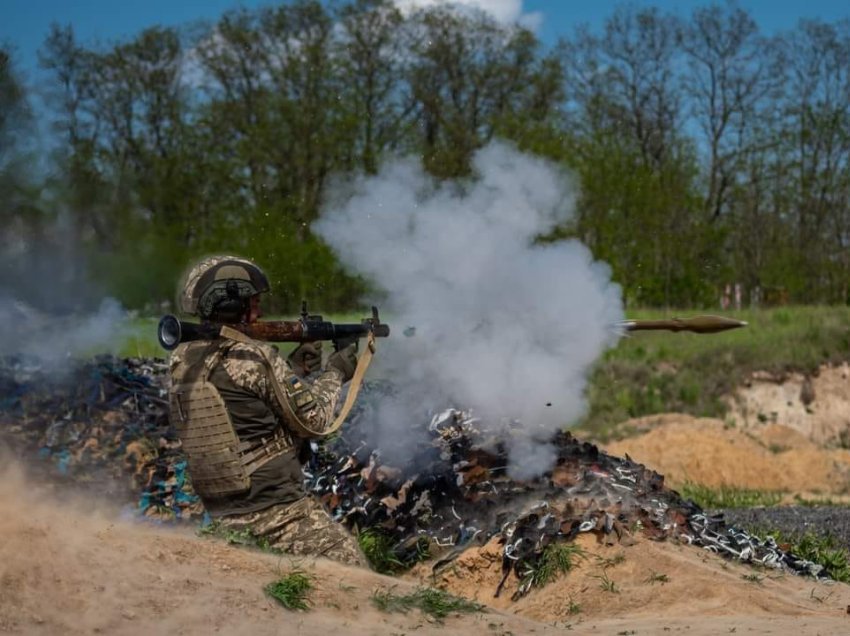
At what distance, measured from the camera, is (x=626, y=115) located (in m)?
36.0

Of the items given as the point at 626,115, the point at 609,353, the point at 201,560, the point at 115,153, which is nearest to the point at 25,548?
the point at 201,560

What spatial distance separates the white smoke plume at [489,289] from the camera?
9.20 m

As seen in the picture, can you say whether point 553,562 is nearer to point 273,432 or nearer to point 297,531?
point 297,531

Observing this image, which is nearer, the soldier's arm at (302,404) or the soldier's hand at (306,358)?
the soldier's arm at (302,404)

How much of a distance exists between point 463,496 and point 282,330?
2580mm

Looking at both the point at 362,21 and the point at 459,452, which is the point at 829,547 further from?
the point at 362,21

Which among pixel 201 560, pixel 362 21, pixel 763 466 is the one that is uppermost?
pixel 362 21

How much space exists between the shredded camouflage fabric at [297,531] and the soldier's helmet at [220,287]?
43.5 inches

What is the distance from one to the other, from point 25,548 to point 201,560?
878 mm

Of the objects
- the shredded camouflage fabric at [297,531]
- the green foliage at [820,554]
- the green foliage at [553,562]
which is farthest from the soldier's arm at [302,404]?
the green foliage at [820,554]

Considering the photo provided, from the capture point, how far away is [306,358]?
7.20m

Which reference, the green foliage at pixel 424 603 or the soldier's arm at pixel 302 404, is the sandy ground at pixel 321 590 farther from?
the soldier's arm at pixel 302 404

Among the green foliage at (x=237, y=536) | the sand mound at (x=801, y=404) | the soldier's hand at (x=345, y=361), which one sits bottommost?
the sand mound at (x=801, y=404)

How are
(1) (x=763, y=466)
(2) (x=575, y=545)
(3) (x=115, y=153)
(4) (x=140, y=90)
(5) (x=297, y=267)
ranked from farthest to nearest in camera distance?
(4) (x=140, y=90)
(1) (x=763, y=466)
(3) (x=115, y=153)
(5) (x=297, y=267)
(2) (x=575, y=545)
